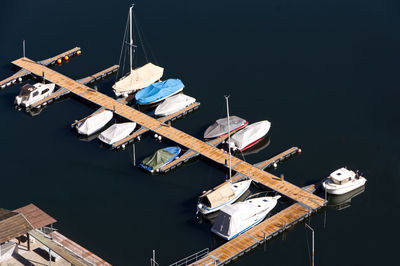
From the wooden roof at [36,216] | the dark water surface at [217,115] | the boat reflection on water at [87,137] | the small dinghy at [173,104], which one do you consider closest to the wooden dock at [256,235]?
the dark water surface at [217,115]

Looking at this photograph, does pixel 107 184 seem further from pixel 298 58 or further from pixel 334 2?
pixel 334 2

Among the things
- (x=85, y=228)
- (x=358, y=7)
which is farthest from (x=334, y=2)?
(x=85, y=228)

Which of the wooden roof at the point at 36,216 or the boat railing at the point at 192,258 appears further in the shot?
the boat railing at the point at 192,258

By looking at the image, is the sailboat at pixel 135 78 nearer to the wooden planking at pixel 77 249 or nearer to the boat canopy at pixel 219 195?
the boat canopy at pixel 219 195

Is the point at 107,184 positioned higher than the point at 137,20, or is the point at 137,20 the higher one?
the point at 137,20

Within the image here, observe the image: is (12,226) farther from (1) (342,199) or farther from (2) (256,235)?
(1) (342,199)

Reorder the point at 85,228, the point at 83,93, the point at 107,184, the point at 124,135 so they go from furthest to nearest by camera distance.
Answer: the point at 83,93, the point at 124,135, the point at 107,184, the point at 85,228

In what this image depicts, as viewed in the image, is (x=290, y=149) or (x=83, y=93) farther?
(x=83, y=93)

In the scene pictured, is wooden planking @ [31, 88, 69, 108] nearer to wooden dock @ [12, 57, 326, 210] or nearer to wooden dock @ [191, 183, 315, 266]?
wooden dock @ [12, 57, 326, 210]
